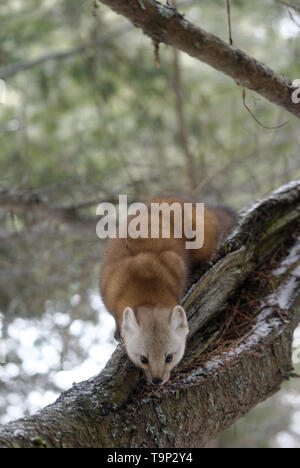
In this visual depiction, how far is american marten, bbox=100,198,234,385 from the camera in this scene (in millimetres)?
3752

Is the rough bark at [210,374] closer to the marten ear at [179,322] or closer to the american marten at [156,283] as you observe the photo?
the american marten at [156,283]

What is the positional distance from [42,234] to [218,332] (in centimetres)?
405

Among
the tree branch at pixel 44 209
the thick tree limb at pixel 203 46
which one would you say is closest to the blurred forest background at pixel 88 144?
the tree branch at pixel 44 209

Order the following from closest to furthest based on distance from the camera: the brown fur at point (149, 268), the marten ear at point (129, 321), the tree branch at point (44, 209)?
the marten ear at point (129, 321)
the brown fur at point (149, 268)
the tree branch at point (44, 209)

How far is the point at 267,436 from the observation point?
8.71 m

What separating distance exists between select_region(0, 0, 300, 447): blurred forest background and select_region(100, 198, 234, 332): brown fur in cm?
187

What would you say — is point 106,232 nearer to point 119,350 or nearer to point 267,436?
point 119,350

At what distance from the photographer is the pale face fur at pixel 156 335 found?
370cm

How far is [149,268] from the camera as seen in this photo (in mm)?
4367

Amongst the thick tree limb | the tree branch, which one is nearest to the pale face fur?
the thick tree limb

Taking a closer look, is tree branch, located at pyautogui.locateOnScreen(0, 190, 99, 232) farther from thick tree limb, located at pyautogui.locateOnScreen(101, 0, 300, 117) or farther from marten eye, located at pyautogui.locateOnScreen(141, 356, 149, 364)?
thick tree limb, located at pyautogui.locateOnScreen(101, 0, 300, 117)

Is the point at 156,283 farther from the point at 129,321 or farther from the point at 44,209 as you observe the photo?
the point at 44,209

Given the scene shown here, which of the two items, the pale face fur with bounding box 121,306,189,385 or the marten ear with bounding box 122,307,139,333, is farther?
the marten ear with bounding box 122,307,139,333

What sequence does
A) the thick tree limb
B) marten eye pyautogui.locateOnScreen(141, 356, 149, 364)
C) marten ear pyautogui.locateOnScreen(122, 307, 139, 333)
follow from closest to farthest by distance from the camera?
the thick tree limb, marten eye pyautogui.locateOnScreen(141, 356, 149, 364), marten ear pyautogui.locateOnScreen(122, 307, 139, 333)
